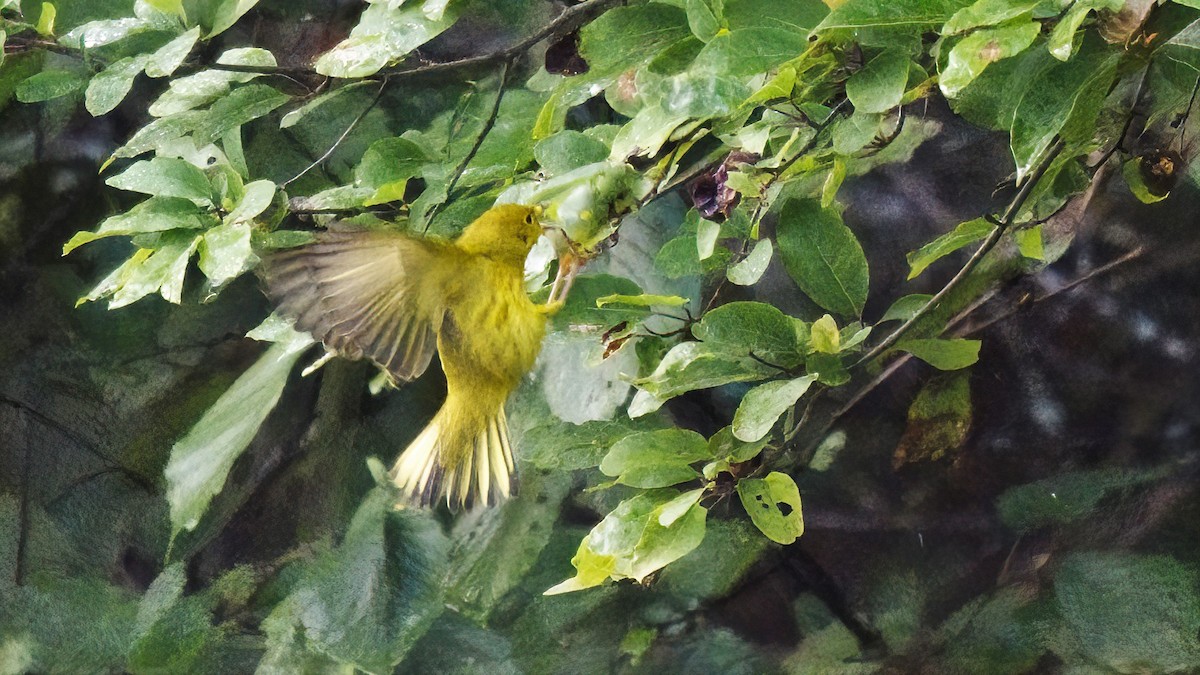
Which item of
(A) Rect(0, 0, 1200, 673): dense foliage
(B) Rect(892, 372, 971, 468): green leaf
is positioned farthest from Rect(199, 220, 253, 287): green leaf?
(B) Rect(892, 372, 971, 468): green leaf

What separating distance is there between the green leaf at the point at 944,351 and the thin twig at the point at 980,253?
0.01 meters

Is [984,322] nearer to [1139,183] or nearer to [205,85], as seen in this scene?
[1139,183]

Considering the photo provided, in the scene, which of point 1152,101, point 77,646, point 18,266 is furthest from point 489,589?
point 1152,101

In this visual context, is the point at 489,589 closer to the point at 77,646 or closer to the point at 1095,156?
the point at 77,646

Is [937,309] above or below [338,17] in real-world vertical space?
below

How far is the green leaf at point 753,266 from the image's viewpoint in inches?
22.4

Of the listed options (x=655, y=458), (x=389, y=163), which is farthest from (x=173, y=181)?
(x=655, y=458)

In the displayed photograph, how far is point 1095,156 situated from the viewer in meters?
0.57

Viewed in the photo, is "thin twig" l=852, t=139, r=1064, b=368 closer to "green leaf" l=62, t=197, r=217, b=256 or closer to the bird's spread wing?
the bird's spread wing

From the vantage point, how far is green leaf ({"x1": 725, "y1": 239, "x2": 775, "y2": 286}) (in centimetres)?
57

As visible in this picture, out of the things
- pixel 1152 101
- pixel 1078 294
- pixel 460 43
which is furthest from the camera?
pixel 460 43

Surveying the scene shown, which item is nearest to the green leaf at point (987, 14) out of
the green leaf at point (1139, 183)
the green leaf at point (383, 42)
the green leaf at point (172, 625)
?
the green leaf at point (1139, 183)

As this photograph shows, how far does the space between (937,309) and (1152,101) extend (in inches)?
6.4

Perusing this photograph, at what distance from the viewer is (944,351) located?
0.61 m
